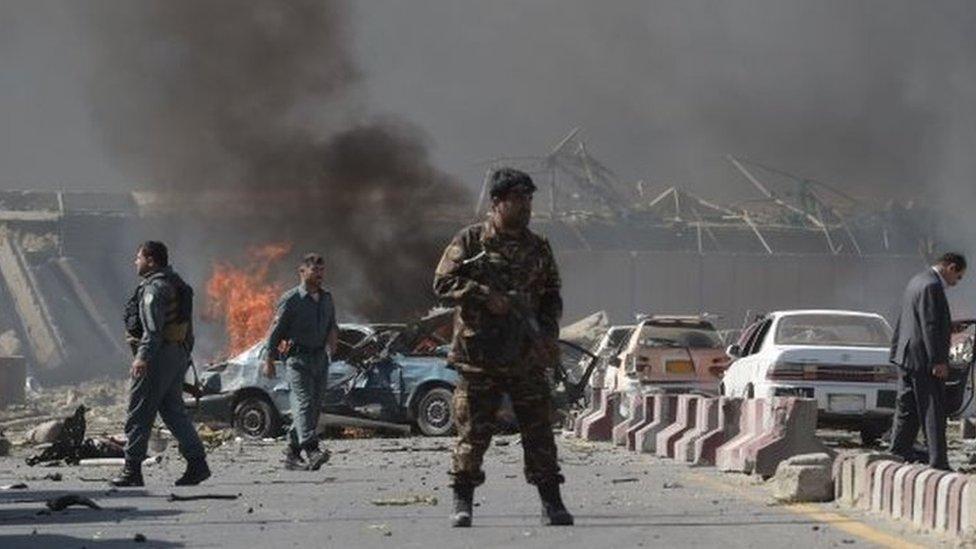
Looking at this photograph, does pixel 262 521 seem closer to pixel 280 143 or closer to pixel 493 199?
pixel 493 199

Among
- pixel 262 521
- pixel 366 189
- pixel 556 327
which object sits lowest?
pixel 262 521

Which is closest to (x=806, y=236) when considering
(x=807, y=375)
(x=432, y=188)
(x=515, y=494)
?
(x=432, y=188)

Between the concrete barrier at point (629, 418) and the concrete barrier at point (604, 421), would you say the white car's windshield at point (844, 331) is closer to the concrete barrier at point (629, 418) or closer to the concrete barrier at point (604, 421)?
the concrete barrier at point (629, 418)

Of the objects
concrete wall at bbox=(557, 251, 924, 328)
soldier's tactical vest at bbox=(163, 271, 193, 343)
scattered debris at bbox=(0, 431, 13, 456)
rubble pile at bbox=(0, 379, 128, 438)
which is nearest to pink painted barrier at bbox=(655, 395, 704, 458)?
soldier's tactical vest at bbox=(163, 271, 193, 343)

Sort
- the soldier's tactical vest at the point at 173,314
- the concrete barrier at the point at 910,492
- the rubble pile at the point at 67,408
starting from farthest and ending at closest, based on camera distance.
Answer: the rubble pile at the point at 67,408 < the soldier's tactical vest at the point at 173,314 < the concrete barrier at the point at 910,492

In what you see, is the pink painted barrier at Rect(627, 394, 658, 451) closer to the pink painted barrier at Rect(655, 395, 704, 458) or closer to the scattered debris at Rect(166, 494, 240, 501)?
the pink painted barrier at Rect(655, 395, 704, 458)

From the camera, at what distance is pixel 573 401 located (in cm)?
2739

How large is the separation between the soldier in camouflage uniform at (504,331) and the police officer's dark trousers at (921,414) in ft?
13.6

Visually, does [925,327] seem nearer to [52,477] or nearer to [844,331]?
[52,477]

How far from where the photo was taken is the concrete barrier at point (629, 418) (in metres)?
23.9

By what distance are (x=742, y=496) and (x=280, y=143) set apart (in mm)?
40965

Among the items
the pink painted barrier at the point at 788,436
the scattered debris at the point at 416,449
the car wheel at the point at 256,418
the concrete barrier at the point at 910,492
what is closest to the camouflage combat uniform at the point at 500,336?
the concrete barrier at the point at 910,492

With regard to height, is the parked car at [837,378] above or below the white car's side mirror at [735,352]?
below

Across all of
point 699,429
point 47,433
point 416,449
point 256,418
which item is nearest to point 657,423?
point 699,429
